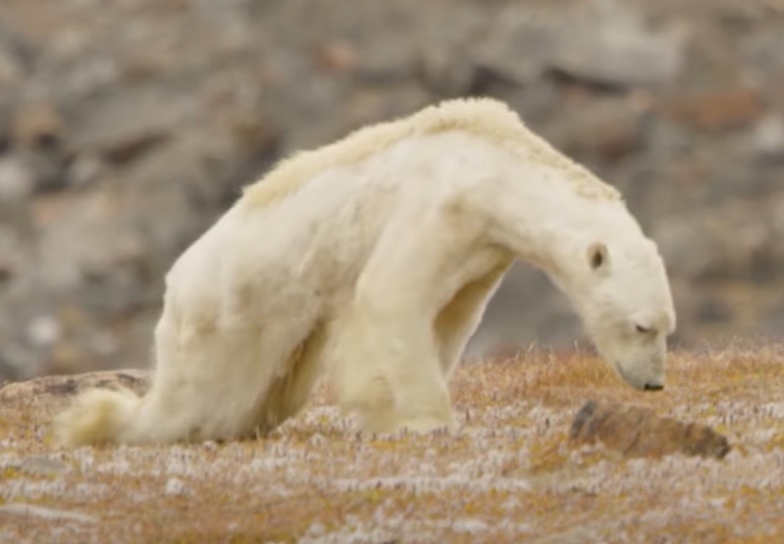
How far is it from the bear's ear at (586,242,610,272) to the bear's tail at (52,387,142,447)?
339 cm

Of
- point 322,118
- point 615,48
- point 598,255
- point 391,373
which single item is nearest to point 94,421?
point 391,373

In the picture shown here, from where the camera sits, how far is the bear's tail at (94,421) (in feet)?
59.2

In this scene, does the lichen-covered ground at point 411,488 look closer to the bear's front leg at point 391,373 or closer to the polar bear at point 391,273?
the bear's front leg at point 391,373

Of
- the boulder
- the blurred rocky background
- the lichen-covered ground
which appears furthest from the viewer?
the blurred rocky background

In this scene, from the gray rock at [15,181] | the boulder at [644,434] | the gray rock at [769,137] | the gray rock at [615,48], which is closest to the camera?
the boulder at [644,434]

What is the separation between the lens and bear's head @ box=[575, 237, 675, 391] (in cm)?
1697

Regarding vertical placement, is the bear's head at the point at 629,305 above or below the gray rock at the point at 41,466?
above

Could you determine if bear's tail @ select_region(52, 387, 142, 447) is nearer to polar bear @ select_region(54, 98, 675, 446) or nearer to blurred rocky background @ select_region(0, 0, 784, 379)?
polar bear @ select_region(54, 98, 675, 446)

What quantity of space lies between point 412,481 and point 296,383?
344 cm

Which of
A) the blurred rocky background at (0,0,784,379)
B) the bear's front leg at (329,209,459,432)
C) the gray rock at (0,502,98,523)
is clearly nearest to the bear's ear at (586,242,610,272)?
the bear's front leg at (329,209,459,432)

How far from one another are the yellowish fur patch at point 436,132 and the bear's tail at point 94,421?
1.68 meters

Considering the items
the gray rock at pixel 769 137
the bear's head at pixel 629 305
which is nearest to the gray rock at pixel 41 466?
the bear's head at pixel 629 305

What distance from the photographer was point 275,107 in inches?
4235

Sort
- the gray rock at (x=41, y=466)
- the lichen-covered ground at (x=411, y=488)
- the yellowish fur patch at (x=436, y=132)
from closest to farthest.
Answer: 1. the lichen-covered ground at (x=411, y=488)
2. the gray rock at (x=41, y=466)
3. the yellowish fur patch at (x=436, y=132)
